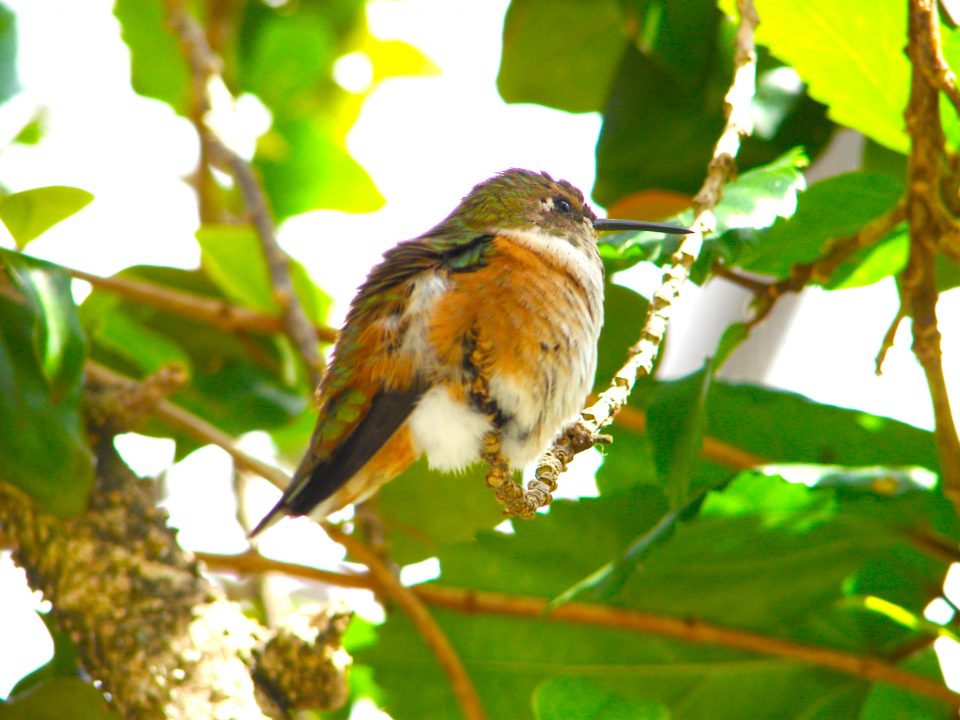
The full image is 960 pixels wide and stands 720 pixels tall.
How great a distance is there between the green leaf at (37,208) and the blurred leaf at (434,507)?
864 mm

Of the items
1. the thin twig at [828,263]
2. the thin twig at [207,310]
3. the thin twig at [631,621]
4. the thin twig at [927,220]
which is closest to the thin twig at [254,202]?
the thin twig at [207,310]

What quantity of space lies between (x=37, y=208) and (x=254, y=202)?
604 mm

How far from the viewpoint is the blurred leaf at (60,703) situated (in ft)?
6.11

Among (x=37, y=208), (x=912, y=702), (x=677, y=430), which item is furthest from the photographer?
(x=37, y=208)

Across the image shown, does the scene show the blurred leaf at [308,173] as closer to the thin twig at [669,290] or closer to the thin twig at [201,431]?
the thin twig at [201,431]

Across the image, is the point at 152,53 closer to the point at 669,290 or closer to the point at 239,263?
the point at 239,263

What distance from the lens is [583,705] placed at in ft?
6.02

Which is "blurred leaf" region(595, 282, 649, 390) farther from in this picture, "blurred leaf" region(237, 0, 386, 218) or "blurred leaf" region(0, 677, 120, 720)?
A: "blurred leaf" region(237, 0, 386, 218)

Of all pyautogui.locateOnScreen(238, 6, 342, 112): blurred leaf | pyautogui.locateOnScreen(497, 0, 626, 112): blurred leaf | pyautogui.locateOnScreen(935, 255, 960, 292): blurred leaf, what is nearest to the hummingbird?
pyautogui.locateOnScreen(935, 255, 960, 292): blurred leaf

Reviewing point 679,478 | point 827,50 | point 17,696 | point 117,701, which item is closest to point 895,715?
point 679,478

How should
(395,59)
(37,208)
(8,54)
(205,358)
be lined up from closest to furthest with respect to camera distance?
(37,208) < (205,358) < (8,54) < (395,59)

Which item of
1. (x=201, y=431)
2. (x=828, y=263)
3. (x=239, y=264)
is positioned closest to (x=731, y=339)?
(x=828, y=263)

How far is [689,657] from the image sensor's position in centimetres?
209

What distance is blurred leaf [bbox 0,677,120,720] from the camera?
1.86 metres
